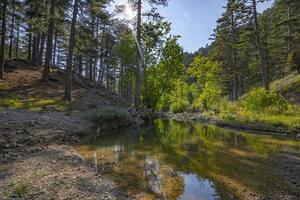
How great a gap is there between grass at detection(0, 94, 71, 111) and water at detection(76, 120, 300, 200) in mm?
4993

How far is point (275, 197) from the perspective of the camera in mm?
6867

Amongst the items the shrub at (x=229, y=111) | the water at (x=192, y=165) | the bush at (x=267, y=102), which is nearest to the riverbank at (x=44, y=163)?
the water at (x=192, y=165)

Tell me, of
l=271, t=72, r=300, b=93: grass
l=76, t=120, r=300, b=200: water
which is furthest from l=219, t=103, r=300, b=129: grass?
l=271, t=72, r=300, b=93: grass

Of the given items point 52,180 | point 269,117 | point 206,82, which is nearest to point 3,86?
point 52,180

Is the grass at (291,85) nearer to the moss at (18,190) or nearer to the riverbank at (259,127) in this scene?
the riverbank at (259,127)

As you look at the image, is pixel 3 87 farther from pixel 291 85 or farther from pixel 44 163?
pixel 291 85

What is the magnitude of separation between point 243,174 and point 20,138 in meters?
7.85

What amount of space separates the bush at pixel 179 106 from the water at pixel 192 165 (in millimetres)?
27164

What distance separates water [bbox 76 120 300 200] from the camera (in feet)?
24.5

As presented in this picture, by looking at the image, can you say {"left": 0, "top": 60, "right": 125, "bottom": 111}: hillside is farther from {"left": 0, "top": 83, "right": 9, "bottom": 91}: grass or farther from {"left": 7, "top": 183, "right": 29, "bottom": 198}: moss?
{"left": 7, "top": 183, "right": 29, "bottom": 198}: moss

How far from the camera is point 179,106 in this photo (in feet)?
141

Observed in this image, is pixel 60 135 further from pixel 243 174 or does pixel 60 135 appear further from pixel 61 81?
pixel 61 81

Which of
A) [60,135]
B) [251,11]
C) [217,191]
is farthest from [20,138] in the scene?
[251,11]

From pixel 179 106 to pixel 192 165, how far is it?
33.4m
